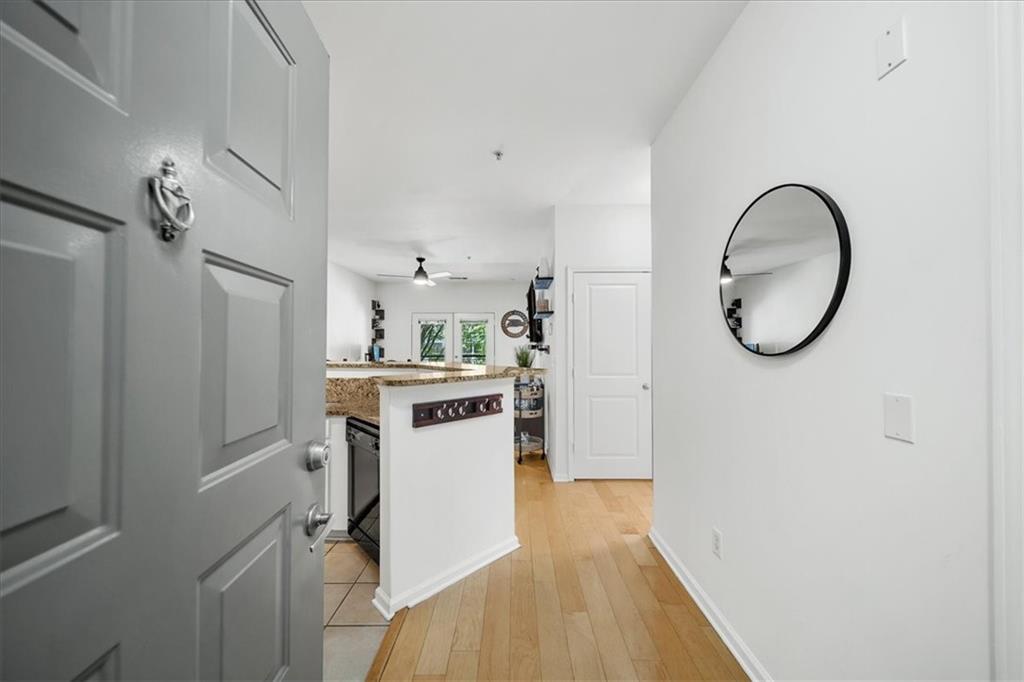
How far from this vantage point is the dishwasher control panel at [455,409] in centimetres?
194

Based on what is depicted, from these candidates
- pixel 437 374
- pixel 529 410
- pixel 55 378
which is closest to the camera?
pixel 55 378

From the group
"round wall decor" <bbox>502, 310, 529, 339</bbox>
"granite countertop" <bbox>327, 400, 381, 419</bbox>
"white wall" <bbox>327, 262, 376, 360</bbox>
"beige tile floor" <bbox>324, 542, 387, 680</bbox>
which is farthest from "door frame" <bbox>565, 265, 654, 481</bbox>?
"round wall decor" <bbox>502, 310, 529, 339</bbox>

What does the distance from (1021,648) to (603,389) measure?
3.00 metres

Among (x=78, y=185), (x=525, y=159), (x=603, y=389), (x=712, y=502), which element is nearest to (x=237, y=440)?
(x=78, y=185)

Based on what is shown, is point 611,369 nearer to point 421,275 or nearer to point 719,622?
point 719,622

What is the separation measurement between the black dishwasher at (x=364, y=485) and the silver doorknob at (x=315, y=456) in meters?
1.10

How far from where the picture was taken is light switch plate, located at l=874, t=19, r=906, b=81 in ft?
3.17

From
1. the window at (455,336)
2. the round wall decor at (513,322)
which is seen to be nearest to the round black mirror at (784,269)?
the round wall decor at (513,322)

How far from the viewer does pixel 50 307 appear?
40 cm

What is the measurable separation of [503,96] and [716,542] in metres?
2.32

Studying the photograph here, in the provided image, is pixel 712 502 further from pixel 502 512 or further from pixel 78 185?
pixel 78 185

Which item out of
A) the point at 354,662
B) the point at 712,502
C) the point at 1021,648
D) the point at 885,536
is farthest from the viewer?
the point at 712,502

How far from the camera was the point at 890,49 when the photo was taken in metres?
0.99

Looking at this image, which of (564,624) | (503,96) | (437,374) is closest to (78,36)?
(437,374)
